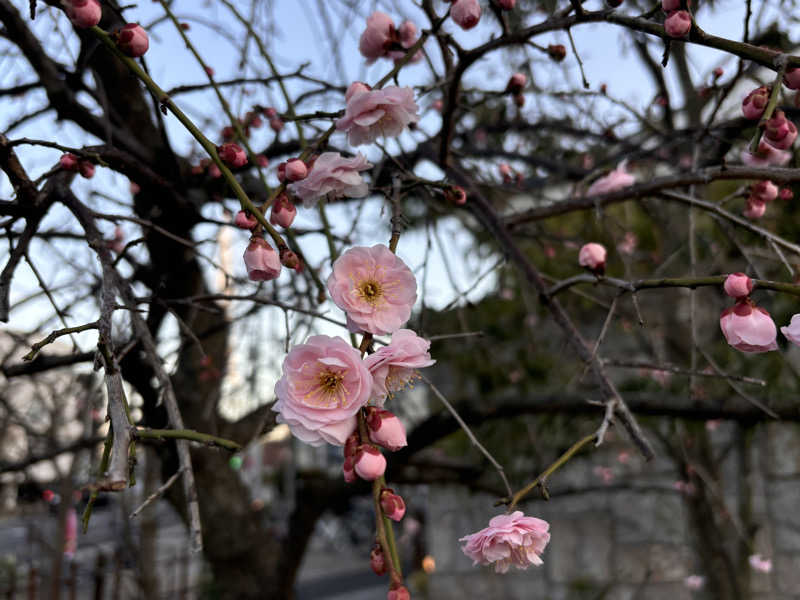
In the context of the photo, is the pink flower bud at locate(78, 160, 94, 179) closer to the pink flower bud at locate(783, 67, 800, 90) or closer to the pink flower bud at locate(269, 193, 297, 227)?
the pink flower bud at locate(269, 193, 297, 227)

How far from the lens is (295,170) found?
2.68 feet

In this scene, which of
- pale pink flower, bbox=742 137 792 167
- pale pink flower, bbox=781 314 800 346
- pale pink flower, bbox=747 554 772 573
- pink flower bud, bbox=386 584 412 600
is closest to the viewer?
pink flower bud, bbox=386 584 412 600

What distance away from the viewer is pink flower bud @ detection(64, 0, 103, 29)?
0.72 metres

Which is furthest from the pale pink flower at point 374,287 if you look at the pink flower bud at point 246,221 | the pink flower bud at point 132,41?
the pink flower bud at point 132,41

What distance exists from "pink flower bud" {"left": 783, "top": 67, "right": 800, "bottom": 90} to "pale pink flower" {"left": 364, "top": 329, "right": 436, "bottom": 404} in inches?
21.7

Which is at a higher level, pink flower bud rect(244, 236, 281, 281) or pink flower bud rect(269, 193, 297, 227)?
pink flower bud rect(269, 193, 297, 227)

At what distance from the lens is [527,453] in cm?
353

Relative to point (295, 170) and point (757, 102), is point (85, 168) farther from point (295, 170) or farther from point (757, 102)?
point (757, 102)

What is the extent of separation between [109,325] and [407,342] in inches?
14.3

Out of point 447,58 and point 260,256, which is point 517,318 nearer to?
point 447,58

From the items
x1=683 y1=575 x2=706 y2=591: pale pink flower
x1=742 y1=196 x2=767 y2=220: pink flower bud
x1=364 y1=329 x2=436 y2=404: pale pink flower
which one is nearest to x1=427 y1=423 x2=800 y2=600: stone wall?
x1=683 y1=575 x2=706 y2=591: pale pink flower

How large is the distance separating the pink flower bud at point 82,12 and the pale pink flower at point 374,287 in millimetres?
390

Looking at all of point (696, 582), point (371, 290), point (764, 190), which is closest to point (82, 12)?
point (371, 290)

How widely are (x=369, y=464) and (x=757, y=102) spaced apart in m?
0.66
